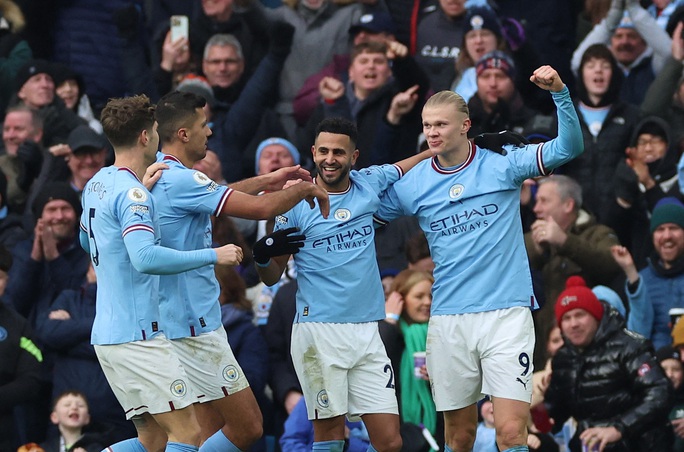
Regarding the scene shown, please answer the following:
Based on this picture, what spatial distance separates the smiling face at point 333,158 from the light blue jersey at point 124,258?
1510 millimetres

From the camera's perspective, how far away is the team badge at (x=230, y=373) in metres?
10.8

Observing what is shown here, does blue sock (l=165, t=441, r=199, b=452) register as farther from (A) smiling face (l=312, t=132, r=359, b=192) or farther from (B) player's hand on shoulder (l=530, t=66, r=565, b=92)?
(B) player's hand on shoulder (l=530, t=66, r=565, b=92)

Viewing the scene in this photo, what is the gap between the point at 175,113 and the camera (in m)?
10.8

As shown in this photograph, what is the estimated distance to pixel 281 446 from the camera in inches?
500

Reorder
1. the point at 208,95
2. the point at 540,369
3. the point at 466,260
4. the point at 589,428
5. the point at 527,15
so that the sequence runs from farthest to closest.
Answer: the point at 527,15
the point at 208,95
the point at 540,369
the point at 589,428
the point at 466,260

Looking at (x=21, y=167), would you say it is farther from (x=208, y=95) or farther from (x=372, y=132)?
(x=372, y=132)

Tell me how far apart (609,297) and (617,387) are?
2.96 feet

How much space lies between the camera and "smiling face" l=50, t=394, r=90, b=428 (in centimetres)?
1317

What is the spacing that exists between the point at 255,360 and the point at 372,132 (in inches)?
120

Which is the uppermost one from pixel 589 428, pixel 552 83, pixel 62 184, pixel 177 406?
pixel 62 184

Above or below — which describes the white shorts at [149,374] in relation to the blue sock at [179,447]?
above

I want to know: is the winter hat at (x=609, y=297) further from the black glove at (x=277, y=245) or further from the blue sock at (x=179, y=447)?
the blue sock at (x=179, y=447)

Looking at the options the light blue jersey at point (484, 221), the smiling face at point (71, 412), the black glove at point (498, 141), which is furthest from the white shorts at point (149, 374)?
the smiling face at point (71, 412)

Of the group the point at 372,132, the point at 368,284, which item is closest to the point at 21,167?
the point at 372,132
